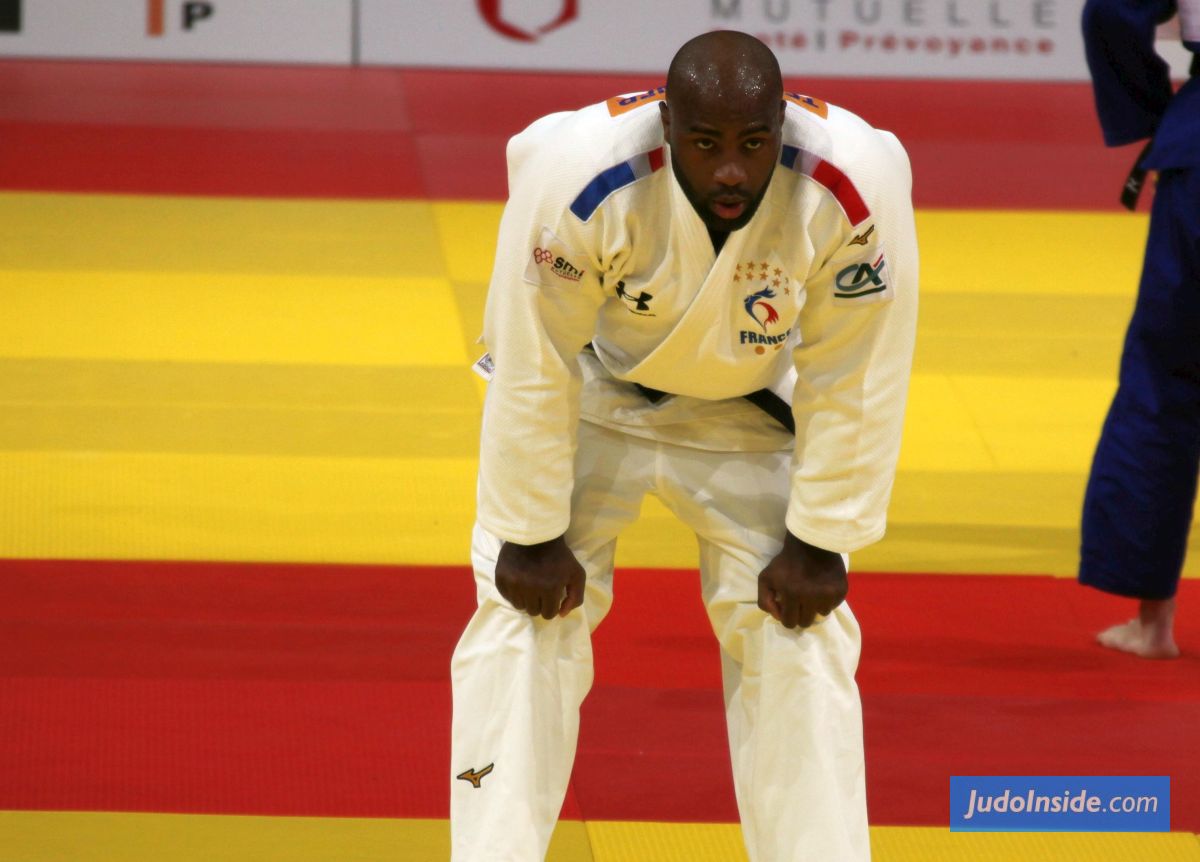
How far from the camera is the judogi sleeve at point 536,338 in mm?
3047

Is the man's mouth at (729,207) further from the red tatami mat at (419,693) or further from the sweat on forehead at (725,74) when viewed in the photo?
the red tatami mat at (419,693)

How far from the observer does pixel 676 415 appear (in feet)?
11.1

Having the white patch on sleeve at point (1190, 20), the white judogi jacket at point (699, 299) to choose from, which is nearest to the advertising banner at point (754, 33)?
the white patch on sleeve at point (1190, 20)

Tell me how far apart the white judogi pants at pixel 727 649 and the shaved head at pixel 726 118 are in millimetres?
603

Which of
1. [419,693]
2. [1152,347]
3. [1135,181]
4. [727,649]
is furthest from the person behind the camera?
[1135,181]

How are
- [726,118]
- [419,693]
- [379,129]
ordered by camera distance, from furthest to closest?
[379,129], [419,693], [726,118]

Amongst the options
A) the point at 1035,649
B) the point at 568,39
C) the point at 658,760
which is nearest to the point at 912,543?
the point at 1035,649

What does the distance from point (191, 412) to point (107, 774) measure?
2657 millimetres

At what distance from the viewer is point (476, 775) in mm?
3338

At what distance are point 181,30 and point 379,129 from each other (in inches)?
82.3

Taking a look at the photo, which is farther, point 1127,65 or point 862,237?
point 1127,65

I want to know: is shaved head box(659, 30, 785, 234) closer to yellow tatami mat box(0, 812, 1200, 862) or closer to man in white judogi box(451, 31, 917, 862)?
man in white judogi box(451, 31, 917, 862)

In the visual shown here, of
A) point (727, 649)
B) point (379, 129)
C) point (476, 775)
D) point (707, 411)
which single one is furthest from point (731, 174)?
point (379, 129)

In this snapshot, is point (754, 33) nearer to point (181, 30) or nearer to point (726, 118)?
point (181, 30)
